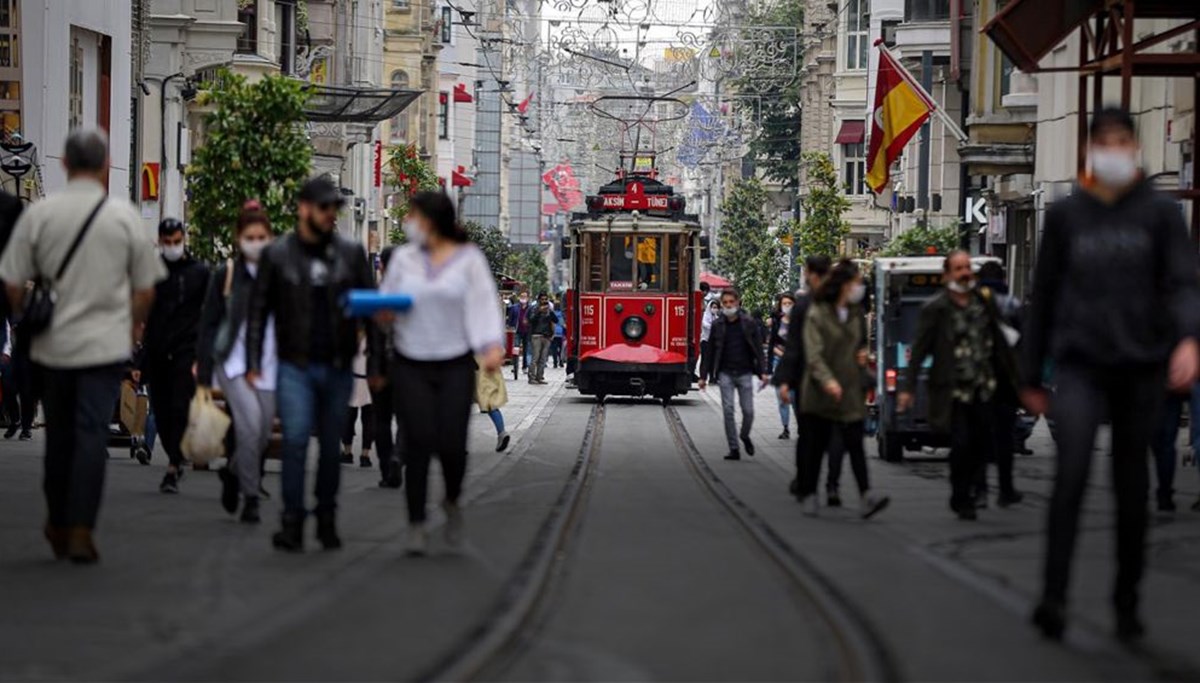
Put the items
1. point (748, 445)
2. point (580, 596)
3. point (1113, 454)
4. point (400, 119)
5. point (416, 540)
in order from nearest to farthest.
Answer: point (1113, 454)
point (580, 596)
point (416, 540)
point (748, 445)
point (400, 119)

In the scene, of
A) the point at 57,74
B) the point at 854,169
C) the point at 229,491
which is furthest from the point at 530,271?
the point at 229,491

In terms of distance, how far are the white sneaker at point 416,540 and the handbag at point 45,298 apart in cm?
207

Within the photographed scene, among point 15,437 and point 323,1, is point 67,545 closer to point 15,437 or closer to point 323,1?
point 15,437

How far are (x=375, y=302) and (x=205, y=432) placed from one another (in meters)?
1.87

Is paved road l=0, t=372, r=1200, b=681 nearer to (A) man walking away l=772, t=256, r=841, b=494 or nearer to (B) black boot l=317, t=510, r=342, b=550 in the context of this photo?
(B) black boot l=317, t=510, r=342, b=550

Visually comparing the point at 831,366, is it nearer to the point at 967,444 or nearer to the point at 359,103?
the point at 967,444

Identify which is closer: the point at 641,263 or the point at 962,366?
the point at 962,366

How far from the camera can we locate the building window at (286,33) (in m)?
53.1

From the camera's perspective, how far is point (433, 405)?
1114cm

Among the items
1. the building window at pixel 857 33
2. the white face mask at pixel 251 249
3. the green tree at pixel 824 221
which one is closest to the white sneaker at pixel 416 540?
the white face mask at pixel 251 249

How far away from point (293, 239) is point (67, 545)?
1.89 meters

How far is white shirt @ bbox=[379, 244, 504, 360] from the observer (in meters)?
11.0

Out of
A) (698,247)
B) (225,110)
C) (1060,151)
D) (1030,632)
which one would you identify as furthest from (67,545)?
(698,247)

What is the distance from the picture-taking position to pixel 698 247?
40344 millimetres
